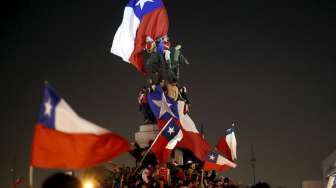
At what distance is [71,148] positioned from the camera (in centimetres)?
788

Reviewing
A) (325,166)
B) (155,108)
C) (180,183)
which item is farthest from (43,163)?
(325,166)

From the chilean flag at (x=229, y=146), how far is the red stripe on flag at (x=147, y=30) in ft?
16.8

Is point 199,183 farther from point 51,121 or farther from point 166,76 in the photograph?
point 51,121

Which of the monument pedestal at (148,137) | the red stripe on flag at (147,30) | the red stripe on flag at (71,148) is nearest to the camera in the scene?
the red stripe on flag at (71,148)

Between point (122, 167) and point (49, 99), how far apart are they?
527 inches

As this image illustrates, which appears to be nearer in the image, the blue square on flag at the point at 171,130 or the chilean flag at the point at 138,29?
the blue square on flag at the point at 171,130

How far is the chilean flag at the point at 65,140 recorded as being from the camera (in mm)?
7660

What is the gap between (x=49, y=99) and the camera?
772cm

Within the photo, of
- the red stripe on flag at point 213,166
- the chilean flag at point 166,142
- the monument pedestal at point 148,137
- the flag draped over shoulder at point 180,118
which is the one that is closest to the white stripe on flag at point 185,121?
the flag draped over shoulder at point 180,118

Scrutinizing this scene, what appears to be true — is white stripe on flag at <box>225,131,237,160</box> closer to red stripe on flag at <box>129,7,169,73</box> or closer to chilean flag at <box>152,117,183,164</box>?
chilean flag at <box>152,117,183,164</box>

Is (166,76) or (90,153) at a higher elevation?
(166,76)

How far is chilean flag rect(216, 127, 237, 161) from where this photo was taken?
23094 millimetres

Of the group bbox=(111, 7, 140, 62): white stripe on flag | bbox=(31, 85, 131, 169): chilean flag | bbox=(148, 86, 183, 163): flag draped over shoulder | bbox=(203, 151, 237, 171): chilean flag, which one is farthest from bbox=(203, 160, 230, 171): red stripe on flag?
bbox=(31, 85, 131, 169): chilean flag

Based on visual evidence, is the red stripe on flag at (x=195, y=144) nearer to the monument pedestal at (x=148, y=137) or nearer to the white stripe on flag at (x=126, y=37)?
the monument pedestal at (x=148, y=137)
